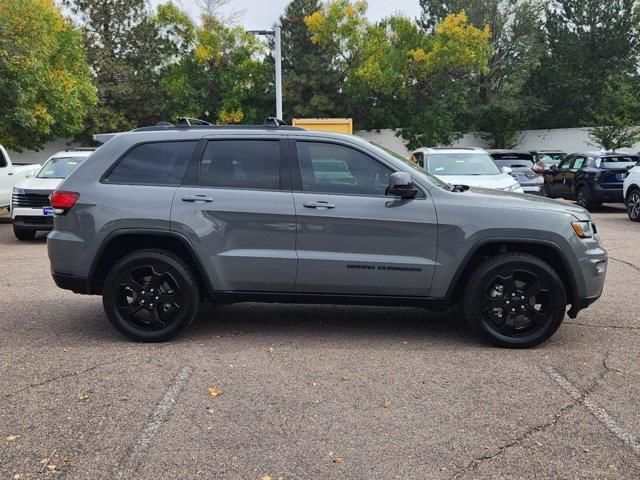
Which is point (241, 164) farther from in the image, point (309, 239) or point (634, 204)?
point (634, 204)

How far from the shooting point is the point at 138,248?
539cm

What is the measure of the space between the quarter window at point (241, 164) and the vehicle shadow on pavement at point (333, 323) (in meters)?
1.37

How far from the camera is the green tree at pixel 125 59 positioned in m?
36.2

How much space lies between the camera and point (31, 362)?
15.9ft

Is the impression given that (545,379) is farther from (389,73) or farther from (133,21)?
(133,21)

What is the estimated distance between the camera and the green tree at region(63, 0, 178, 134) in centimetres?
3625

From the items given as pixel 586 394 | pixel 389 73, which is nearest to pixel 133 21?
pixel 389 73

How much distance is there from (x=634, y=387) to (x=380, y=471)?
7.18ft

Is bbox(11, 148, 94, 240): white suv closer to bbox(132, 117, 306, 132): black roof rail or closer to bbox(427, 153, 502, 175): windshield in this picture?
bbox(132, 117, 306, 132): black roof rail

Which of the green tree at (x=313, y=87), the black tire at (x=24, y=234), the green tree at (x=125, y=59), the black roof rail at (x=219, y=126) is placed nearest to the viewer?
the black roof rail at (x=219, y=126)

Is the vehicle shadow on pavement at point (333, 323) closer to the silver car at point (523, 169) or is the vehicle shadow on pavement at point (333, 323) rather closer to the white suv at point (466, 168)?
the white suv at point (466, 168)

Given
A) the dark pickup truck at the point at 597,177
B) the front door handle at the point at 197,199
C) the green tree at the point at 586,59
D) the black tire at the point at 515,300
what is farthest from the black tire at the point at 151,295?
the green tree at the point at 586,59

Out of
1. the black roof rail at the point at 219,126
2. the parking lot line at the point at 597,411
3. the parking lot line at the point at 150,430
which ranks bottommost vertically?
the parking lot line at the point at 150,430

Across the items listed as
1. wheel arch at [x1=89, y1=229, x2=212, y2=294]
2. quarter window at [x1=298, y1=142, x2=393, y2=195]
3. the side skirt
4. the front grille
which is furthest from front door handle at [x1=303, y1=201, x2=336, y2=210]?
the front grille
